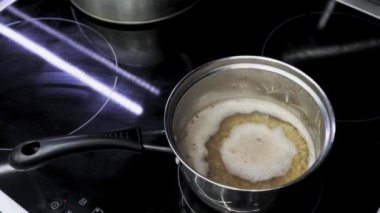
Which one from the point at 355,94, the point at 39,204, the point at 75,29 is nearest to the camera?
the point at 39,204

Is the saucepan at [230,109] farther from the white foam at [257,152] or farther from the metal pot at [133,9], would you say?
the metal pot at [133,9]

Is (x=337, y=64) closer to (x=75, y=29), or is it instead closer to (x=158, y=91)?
(x=158, y=91)

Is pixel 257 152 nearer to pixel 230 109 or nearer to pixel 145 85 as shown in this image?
pixel 230 109

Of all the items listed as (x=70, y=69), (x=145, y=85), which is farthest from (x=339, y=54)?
(x=70, y=69)

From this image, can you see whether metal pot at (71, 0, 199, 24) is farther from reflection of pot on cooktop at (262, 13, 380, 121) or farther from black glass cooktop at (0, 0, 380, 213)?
reflection of pot on cooktop at (262, 13, 380, 121)

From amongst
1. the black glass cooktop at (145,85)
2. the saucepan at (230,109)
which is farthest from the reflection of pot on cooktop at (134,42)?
the saucepan at (230,109)

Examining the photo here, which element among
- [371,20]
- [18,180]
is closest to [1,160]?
[18,180]

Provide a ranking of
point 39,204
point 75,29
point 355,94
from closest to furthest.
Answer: point 39,204 < point 355,94 < point 75,29
